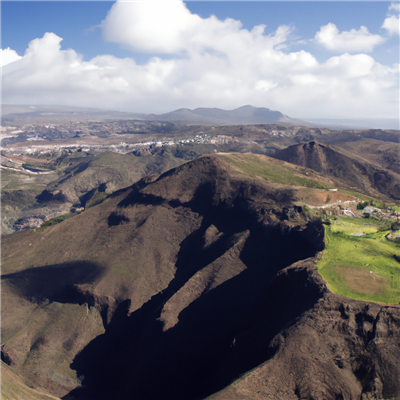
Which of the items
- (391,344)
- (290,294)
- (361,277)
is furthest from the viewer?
(290,294)

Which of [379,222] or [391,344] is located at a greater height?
[379,222]

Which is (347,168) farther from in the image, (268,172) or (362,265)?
(362,265)

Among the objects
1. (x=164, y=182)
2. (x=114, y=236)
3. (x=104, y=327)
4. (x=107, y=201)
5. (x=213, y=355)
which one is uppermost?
(x=164, y=182)

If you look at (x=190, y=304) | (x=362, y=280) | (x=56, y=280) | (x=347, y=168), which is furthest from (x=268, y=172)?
(x=56, y=280)

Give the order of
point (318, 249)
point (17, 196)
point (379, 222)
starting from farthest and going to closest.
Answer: point (17, 196) < point (379, 222) < point (318, 249)

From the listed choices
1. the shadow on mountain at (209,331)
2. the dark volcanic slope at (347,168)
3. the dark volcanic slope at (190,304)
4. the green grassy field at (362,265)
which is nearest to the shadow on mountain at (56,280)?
the dark volcanic slope at (190,304)

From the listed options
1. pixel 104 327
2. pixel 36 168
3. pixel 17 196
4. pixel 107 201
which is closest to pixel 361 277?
pixel 104 327

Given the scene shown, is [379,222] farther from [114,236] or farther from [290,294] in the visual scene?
[114,236]

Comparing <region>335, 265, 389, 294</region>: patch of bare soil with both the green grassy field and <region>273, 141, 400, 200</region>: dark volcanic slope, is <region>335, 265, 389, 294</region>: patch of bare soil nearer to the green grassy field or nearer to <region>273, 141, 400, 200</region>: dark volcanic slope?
the green grassy field

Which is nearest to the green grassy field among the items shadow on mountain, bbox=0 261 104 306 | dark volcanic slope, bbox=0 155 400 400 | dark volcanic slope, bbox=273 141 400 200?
dark volcanic slope, bbox=0 155 400 400
